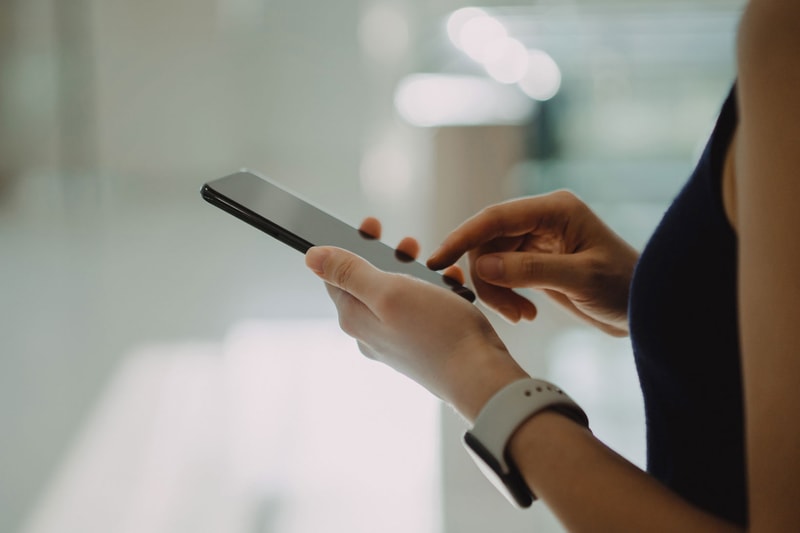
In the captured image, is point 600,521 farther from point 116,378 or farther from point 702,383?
point 116,378

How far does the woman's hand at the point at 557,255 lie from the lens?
0.70 metres

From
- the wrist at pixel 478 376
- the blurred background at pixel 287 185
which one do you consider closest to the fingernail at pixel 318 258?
the wrist at pixel 478 376

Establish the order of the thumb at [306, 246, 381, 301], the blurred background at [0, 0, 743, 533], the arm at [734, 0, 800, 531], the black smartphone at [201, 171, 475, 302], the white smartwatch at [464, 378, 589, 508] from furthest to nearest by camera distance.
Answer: the blurred background at [0, 0, 743, 533], the black smartphone at [201, 171, 475, 302], the thumb at [306, 246, 381, 301], the white smartwatch at [464, 378, 589, 508], the arm at [734, 0, 800, 531]

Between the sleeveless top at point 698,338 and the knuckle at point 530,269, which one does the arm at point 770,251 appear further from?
the knuckle at point 530,269

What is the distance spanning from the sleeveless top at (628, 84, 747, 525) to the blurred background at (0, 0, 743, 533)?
822mm

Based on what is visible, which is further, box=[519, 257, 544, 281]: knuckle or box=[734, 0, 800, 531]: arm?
box=[519, 257, 544, 281]: knuckle

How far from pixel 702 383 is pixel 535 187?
96.7 inches

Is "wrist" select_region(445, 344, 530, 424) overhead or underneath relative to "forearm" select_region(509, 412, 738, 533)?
overhead

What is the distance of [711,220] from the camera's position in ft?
1.34

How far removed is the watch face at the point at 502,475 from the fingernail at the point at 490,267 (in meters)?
0.28

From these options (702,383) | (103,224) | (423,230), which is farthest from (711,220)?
(103,224)

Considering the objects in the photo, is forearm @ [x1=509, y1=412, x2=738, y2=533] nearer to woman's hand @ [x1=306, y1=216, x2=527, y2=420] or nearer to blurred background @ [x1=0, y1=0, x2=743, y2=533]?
woman's hand @ [x1=306, y1=216, x2=527, y2=420]

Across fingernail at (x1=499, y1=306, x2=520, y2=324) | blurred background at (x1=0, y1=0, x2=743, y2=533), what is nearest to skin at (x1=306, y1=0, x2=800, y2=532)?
fingernail at (x1=499, y1=306, x2=520, y2=324)

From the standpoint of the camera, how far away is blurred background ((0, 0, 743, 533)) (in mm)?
1371
